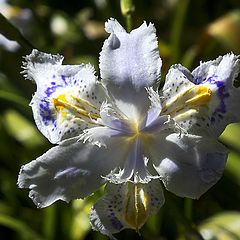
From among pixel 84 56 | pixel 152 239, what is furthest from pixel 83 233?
pixel 84 56

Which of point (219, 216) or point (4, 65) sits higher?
point (4, 65)

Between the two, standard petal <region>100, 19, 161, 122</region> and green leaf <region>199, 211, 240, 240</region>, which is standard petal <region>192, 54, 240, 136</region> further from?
green leaf <region>199, 211, 240, 240</region>

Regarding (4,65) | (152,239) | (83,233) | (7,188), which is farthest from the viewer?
(4,65)

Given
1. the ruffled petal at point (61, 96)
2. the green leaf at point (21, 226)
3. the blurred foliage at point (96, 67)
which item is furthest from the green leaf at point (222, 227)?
the ruffled petal at point (61, 96)

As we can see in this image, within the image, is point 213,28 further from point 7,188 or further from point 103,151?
point 103,151

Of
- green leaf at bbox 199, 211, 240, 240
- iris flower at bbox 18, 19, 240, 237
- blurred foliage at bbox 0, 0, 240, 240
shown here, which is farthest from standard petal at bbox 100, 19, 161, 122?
green leaf at bbox 199, 211, 240, 240

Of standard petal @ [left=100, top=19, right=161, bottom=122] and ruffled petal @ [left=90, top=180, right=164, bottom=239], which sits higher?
standard petal @ [left=100, top=19, right=161, bottom=122]

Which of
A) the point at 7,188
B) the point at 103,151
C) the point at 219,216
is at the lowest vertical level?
the point at 219,216
